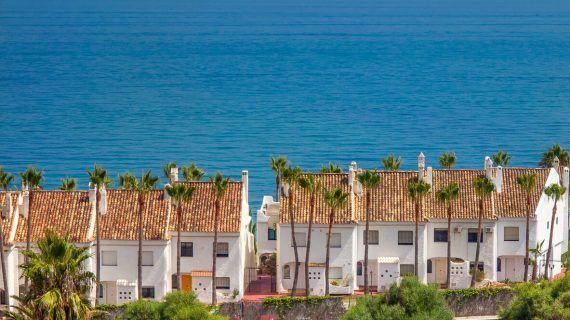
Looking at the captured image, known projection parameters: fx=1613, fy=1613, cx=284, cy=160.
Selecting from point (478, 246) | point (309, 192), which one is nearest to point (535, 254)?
point (478, 246)

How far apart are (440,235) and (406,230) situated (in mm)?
2227

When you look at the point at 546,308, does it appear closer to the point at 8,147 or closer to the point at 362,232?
the point at 362,232

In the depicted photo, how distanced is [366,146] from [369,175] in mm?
91451

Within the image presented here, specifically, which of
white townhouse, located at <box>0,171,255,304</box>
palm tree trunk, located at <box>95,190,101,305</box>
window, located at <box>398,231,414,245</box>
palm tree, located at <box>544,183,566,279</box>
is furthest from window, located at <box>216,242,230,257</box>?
palm tree, located at <box>544,183,566,279</box>

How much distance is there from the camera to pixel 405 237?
297 ft

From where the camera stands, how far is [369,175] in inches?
3428

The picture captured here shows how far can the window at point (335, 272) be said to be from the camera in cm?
8988

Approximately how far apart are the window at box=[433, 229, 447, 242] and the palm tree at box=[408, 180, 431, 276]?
1766mm

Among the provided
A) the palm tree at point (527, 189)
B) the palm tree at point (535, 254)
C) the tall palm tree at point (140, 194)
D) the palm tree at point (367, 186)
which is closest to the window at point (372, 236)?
the palm tree at point (367, 186)

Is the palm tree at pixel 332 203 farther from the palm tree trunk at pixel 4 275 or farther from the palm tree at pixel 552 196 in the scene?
the palm tree trunk at pixel 4 275

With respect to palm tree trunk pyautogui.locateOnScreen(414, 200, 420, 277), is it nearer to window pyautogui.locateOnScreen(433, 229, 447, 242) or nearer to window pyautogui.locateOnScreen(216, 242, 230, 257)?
window pyautogui.locateOnScreen(433, 229, 447, 242)

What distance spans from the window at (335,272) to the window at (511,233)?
9.96m

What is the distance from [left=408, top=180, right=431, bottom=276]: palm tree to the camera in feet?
286

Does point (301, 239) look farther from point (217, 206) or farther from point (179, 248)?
point (179, 248)
